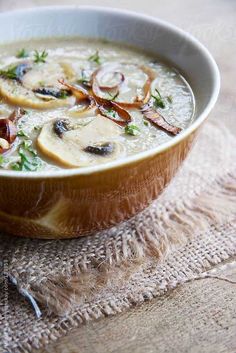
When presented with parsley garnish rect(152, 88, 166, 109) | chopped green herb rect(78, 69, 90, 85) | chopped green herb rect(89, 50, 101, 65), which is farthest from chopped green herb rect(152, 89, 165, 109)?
chopped green herb rect(89, 50, 101, 65)

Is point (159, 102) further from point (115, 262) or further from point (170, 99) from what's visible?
point (115, 262)

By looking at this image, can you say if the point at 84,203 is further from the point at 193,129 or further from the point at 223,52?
the point at 223,52

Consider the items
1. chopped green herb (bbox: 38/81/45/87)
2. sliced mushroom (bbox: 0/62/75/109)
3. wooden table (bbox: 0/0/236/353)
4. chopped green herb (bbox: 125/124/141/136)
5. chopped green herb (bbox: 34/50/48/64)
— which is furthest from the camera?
chopped green herb (bbox: 34/50/48/64)

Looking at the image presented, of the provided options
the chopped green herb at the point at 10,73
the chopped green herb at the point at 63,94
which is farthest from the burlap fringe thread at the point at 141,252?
the chopped green herb at the point at 10,73

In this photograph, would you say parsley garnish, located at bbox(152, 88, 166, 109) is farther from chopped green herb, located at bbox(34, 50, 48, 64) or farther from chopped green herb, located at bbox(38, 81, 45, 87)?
chopped green herb, located at bbox(34, 50, 48, 64)

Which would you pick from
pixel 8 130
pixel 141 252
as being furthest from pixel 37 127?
pixel 141 252

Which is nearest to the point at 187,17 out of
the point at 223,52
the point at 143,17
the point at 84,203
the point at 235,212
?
the point at 223,52
